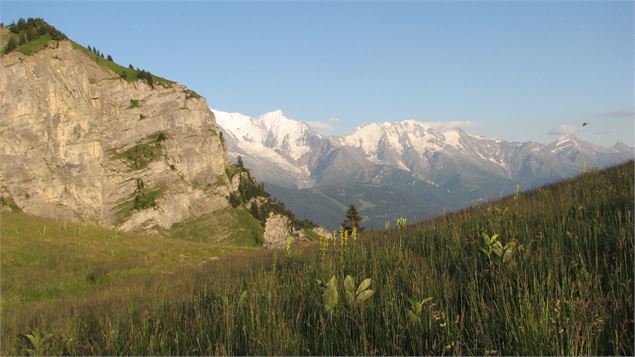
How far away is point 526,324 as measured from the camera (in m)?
3.11

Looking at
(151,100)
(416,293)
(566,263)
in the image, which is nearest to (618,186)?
(566,263)

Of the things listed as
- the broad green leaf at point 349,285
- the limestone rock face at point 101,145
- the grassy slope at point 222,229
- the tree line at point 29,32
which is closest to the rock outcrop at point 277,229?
the grassy slope at point 222,229

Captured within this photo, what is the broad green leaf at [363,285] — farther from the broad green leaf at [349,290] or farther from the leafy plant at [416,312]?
the leafy plant at [416,312]

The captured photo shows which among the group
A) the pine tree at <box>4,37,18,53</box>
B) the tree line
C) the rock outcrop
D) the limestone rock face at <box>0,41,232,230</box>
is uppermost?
the tree line

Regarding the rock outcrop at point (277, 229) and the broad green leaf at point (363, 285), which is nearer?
the broad green leaf at point (363, 285)

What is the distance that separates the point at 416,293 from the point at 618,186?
5.68m

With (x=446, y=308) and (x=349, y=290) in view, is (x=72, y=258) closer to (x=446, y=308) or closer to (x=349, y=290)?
(x=349, y=290)

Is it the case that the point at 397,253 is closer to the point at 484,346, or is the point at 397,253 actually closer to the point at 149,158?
the point at 484,346

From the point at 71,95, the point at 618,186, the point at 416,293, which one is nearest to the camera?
the point at 416,293

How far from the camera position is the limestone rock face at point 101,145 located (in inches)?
4370

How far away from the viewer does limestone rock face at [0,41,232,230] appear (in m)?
111

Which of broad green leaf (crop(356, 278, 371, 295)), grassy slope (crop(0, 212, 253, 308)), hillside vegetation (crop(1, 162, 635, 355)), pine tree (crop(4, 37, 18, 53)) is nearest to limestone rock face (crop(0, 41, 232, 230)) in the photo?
pine tree (crop(4, 37, 18, 53))

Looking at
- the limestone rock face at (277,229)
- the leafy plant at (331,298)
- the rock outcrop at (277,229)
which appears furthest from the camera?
the rock outcrop at (277,229)

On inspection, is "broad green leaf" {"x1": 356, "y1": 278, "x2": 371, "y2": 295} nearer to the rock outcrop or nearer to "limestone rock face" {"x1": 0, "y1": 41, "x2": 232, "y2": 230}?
"limestone rock face" {"x1": 0, "y1": 41, "x2": 232, "y2": 230}
